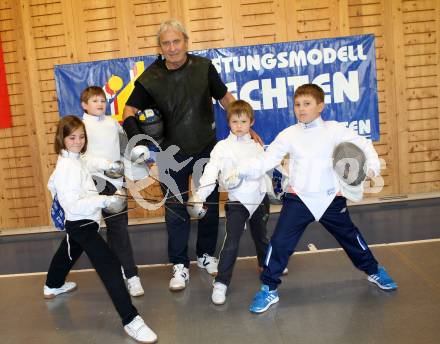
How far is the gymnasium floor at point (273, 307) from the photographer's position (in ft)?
8.65

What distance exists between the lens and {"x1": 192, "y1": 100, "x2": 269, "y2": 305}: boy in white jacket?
3086mm

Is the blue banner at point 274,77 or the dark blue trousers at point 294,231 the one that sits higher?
the blue banner at point 274,77

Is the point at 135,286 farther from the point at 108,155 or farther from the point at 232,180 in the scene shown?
the point at 232,180

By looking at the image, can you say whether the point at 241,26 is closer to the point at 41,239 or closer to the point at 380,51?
the point at 380,51

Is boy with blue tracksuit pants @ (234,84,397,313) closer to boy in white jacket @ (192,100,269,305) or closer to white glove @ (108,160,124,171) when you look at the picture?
boy in white jacket @ (192,100,269,305)

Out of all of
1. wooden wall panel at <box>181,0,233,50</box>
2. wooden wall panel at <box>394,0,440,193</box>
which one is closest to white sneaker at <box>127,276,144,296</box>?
wooden wall panel at <box>181,0,233,50</box>

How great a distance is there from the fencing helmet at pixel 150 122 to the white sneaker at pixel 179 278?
3.03 feet

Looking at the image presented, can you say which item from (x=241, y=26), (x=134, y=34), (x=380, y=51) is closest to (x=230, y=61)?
(x=241, y=26)

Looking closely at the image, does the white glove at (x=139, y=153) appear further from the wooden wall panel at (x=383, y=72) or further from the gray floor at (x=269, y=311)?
the wooden wall panel at (x=383, y=72)

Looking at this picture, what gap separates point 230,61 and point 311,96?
8.16ft

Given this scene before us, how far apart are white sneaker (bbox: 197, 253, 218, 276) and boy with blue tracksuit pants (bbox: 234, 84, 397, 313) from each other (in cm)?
67

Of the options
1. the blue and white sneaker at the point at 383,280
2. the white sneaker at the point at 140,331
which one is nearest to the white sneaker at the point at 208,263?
the white sneaker at the point at 140,331

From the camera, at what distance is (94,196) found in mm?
2803

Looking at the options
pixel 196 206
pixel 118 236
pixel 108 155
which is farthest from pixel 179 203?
pixel 108 155
